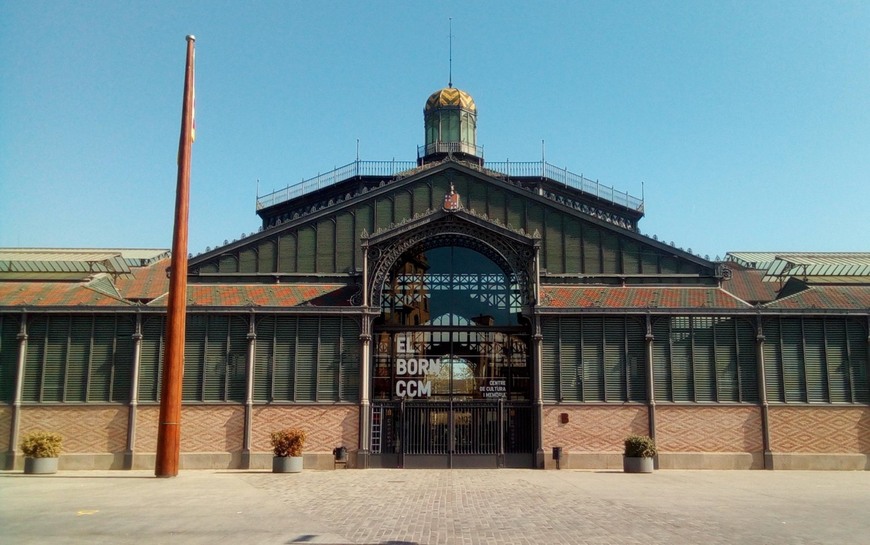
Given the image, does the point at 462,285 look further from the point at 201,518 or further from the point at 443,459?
the point at 201,518

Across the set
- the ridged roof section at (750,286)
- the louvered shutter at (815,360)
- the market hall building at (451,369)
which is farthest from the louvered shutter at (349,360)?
the ridged roof section at (750,286)

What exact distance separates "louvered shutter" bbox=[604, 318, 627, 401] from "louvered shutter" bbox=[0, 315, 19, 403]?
27.2 metres

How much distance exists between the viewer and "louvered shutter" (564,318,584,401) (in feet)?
126

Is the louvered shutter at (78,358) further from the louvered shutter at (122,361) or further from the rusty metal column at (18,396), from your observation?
the rusty metal column at (18,396)

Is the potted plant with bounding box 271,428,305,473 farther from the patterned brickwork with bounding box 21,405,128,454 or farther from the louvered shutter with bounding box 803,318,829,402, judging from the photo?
the louvered shutter with bounding box 803,318,829,402

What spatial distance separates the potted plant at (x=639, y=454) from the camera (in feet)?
114

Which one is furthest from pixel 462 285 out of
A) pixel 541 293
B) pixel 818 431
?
pixel 818 431

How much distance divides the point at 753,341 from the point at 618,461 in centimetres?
855

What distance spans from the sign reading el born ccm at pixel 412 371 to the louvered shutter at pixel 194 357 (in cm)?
915

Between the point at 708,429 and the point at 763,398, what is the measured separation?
2926 millimetres

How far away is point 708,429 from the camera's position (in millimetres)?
37938

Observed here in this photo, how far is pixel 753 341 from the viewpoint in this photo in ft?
127

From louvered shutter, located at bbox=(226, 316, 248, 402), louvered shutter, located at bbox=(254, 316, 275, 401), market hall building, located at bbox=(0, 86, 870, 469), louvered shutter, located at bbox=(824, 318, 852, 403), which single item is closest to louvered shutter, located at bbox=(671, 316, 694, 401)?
market hall building, located at bbox=(0, 86, 870, 469)

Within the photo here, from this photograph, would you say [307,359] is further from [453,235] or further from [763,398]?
[763,398]
